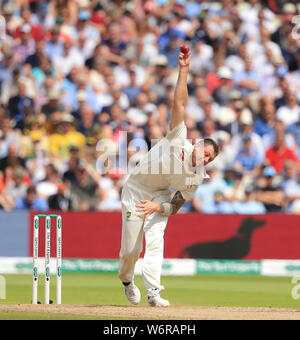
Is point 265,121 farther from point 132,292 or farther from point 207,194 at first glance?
point 132,292

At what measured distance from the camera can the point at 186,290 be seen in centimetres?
1252

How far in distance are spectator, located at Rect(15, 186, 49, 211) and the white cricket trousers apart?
20.4 feet

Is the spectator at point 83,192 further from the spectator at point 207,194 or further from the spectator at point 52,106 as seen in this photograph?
the spectator at point 52,106

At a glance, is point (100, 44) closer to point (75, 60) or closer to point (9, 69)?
point (75, 60)

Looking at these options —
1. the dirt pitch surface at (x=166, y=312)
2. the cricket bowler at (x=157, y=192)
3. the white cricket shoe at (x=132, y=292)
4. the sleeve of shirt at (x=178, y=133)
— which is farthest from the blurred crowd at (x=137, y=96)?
the sleeve of shirt at (x=178, y=133)

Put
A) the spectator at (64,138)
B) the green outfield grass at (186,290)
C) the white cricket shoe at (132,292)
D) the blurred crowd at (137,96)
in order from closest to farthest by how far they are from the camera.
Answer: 1. the white cricket shoe at (132,292)
2. the green outfield grass at (186,290)
3. the blurred crowd at (137,96)
4. the spectator at (64,138)

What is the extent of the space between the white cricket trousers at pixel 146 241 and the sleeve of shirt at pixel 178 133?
2.21 feet

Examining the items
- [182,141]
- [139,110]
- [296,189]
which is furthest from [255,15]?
[182,141]

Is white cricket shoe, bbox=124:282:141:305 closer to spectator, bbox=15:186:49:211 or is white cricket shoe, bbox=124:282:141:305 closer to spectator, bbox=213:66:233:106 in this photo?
spectator, bbox=15:186:49:211

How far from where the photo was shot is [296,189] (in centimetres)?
1553

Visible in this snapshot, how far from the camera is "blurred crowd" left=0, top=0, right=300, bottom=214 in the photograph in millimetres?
15555

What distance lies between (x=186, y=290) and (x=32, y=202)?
399cm

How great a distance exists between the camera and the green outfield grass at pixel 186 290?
10953mm

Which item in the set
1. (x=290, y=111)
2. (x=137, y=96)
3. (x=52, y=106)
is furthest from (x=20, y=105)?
(x=290, y=111)
